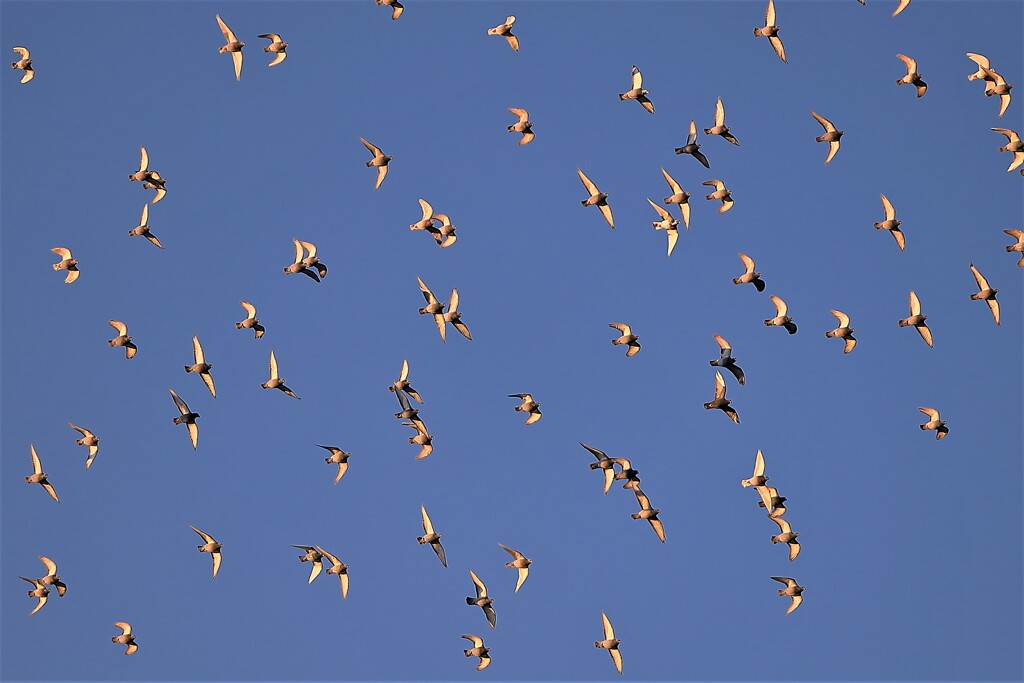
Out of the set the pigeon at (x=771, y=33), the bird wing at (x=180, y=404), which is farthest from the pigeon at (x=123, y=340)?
the pigeon at (x=771, y=33)

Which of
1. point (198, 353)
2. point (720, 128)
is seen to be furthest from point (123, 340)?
point (720, 128)

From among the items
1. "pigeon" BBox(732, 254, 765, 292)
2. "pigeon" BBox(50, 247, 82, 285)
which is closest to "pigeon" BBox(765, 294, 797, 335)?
"pigeon" BBox(732, 254, 765, 292)

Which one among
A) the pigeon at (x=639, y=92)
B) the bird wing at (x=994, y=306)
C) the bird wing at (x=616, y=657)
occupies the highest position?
the pigeon at (x=639, y=92)

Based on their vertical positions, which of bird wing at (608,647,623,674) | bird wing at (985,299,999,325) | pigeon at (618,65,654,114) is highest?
pigeon at (618,65,654,114)

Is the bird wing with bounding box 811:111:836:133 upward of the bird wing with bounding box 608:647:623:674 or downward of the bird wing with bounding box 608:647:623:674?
upward

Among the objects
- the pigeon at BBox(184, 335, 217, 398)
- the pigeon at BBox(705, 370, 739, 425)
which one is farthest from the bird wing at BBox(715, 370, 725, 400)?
the pigeon at BBox(184, 335, 217, 398)

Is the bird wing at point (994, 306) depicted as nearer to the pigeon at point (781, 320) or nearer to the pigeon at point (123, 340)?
the pigeon at point (781, 320)

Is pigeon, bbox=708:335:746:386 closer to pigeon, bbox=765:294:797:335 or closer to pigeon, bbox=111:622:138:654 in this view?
pigeon, bbox=765:294:797:335

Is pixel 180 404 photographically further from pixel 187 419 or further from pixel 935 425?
pixel 935 425

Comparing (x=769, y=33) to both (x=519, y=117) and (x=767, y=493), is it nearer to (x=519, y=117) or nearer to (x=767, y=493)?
(x=519, y=117)

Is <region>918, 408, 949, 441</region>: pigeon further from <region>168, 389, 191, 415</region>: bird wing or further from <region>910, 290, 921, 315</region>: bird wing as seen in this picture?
<region>168, 389, 191, 415</region>: bird wing

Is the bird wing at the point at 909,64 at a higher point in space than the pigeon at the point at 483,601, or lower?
higher

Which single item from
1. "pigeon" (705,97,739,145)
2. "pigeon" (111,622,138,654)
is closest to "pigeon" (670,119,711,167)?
"pigeon" (705,97,739,145)

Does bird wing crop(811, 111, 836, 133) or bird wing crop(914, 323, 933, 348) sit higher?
bird wing crop(811, 111, 836, 133)
